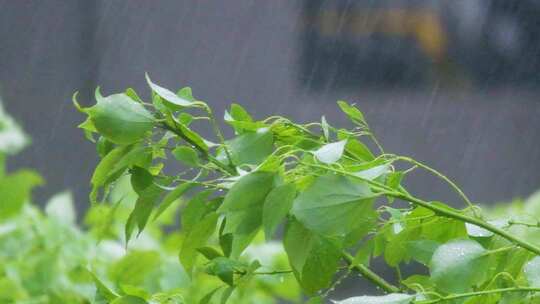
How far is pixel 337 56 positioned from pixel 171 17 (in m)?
0.58

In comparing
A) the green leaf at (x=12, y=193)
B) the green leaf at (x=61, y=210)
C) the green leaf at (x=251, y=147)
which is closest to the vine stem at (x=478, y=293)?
the green leaf at (x=251, y=147)

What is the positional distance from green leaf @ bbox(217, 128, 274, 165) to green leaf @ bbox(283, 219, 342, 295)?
38mm

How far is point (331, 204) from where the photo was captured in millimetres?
498

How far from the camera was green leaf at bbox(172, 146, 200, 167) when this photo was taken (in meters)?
0.54

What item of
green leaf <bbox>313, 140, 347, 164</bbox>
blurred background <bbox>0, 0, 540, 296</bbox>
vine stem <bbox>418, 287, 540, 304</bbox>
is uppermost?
green leaf <bbox>313, 140, 347, 164</bbox>

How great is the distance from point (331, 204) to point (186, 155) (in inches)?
3.7

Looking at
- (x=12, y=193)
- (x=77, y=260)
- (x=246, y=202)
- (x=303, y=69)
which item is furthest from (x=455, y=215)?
(x=303, y=69)

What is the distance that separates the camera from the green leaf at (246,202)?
0.51 meters

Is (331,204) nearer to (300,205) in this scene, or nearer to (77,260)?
(300,205)

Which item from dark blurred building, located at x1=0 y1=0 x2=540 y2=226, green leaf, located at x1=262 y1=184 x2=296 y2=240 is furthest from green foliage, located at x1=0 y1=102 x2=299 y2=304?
dark blurred building, located at x1=0 y1=0 x2=540 y2=226

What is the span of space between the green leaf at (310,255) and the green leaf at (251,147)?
1.5 inches

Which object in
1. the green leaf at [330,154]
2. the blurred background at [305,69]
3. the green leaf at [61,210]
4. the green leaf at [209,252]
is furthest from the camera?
the blurred background at [305,69]

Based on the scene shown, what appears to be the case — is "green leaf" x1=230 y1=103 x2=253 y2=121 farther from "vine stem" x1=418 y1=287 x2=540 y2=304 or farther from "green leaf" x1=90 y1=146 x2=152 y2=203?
"vine stem" x1=418 y1=287 x2=540 y2=304

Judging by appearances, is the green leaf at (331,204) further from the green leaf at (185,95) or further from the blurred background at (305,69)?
the blurred background at (305,69)
